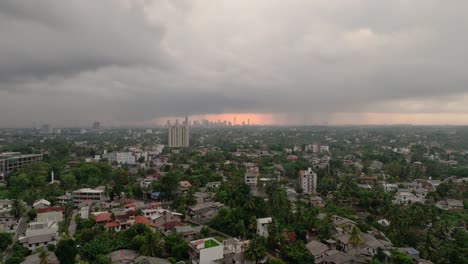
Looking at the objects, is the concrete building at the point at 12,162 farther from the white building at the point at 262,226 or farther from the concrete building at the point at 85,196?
the white building at the point at 262,226

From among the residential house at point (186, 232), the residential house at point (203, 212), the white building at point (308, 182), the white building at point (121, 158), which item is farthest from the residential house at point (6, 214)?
the white building at point (121, 158)

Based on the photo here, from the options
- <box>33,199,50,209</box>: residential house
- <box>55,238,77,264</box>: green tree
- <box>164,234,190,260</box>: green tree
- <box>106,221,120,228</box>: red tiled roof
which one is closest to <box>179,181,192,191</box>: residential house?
<box>106,221,120,228</box>: red tiled roof

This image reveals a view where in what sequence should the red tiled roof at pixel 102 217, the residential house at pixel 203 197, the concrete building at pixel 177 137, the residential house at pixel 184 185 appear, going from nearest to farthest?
the red tiled roof at pixel 102 217
the residential house at pixel 203 197
the residential house at pixel 184 185
the concrete building at pixel 177 137

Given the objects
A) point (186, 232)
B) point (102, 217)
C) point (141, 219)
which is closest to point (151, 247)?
point (186, 232)

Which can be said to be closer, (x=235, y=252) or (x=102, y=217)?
(x=235, y=252)

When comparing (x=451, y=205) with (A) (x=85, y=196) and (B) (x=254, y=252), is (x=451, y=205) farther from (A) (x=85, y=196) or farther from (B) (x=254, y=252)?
(A) (x=85, y=196)

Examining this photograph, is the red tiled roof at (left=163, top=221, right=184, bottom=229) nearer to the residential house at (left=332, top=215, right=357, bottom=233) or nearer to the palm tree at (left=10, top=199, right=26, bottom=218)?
the residential house at (left=332, top=215, right=357, bottom=233)
